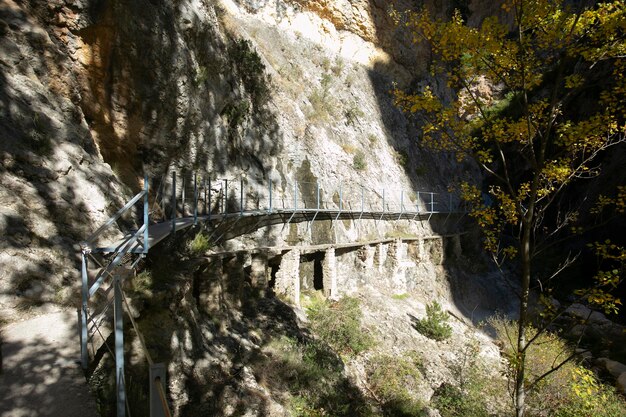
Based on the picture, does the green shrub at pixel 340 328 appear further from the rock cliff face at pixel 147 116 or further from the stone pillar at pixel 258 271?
the rock cliff face at pixel 147 116

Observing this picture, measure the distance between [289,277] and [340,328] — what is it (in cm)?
259

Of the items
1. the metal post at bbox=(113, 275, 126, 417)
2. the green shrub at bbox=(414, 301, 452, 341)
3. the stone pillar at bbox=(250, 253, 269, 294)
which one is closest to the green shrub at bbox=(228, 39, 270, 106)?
the stone pillar at bbox=(250, 253, 269, 294)

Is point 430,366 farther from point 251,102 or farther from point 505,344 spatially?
point 251,102

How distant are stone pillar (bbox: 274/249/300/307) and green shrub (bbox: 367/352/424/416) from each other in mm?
3498

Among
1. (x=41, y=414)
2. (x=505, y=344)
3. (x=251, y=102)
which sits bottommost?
(x=505, y=344)

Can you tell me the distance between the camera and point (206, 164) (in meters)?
11.6

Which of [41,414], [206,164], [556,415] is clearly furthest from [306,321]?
[41,414]

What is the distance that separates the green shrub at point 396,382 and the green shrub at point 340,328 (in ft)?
2.33

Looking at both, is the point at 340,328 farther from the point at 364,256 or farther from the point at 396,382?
the point at 364,256

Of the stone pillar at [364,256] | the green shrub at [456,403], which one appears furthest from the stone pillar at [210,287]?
the stone pillar at [364,256]

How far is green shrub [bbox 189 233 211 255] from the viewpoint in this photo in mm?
8328

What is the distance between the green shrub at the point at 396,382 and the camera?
31.2 ft

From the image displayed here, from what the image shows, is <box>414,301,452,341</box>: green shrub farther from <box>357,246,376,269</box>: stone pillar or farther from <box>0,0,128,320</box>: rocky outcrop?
<box>0,0,128,320</box>: rocky outcrop

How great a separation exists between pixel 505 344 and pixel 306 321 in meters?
10.4
